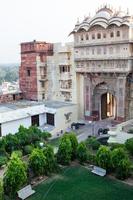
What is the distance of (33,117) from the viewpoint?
28.1 meters

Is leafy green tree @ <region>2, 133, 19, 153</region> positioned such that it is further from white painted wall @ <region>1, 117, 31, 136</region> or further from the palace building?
the palace building

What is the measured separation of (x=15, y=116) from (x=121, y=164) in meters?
12.3

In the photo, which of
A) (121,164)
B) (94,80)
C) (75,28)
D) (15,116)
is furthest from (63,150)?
(75,28)

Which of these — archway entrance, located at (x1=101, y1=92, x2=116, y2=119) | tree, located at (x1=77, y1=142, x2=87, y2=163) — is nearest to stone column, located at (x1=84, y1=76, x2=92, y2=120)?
archway entrance, located at (x1=101, y1=92, x2=116, y2=119)

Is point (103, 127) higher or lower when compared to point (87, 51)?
lower

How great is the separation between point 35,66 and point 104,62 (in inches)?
323

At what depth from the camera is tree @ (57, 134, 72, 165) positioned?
60.7ft

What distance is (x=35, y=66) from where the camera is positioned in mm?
31141

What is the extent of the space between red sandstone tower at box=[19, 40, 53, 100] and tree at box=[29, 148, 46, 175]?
601 inches

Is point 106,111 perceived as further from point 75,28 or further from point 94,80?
point 75,28

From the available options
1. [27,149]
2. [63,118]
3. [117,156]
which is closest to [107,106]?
[63,118]

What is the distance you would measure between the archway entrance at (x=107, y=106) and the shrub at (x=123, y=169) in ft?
41.8

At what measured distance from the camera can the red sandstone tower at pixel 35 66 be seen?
102ft

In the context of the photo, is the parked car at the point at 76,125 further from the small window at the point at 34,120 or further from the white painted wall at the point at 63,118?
the small window at the point at 34,120
